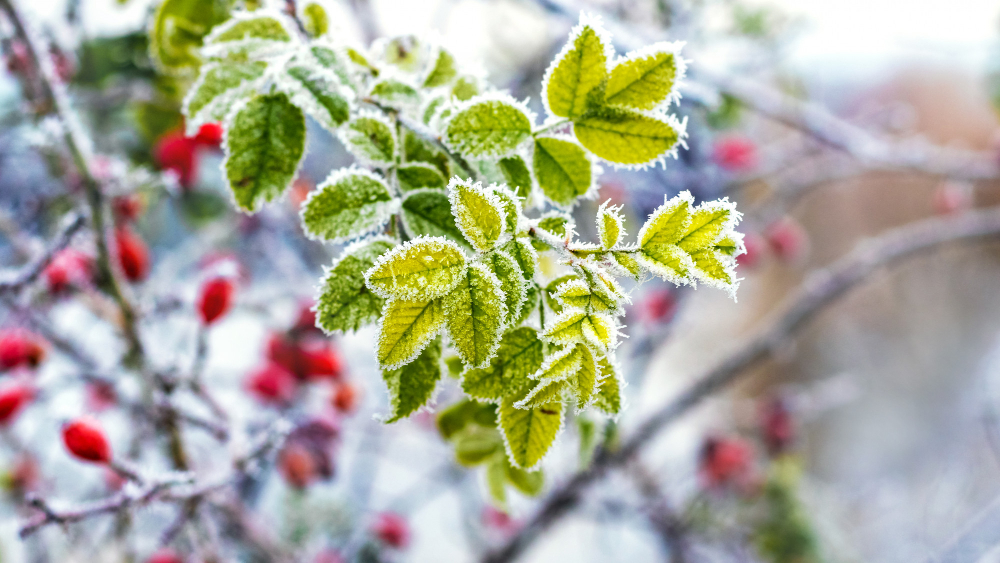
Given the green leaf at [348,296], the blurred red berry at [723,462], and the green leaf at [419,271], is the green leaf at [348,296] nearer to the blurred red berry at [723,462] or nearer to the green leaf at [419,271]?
the green leaf at [419,271]

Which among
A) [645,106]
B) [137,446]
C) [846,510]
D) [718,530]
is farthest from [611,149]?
[846,510]

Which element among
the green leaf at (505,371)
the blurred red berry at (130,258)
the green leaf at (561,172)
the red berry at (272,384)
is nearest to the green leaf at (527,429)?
the green leaf at (505,371)

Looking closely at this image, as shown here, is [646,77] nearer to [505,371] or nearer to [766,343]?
[505,371]

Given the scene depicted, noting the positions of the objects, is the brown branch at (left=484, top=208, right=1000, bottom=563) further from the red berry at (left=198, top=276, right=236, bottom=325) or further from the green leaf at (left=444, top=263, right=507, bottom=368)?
the green leaf at (left=444, top=263, right=507, bottom=368)

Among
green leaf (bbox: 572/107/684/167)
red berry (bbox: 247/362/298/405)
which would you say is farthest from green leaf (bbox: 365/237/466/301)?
red berry (bbox: 247/362/298/405)

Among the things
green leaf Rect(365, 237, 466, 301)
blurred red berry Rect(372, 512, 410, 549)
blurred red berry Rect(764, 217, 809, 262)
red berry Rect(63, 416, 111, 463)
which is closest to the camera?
green leaf Rect(365, 237, 466, 301)

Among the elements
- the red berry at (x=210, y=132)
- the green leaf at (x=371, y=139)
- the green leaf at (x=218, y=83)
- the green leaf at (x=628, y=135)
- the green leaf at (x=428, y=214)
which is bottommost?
the green leaf at (x=628, y=135)

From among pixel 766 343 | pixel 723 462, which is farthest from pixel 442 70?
pixel 723 462
